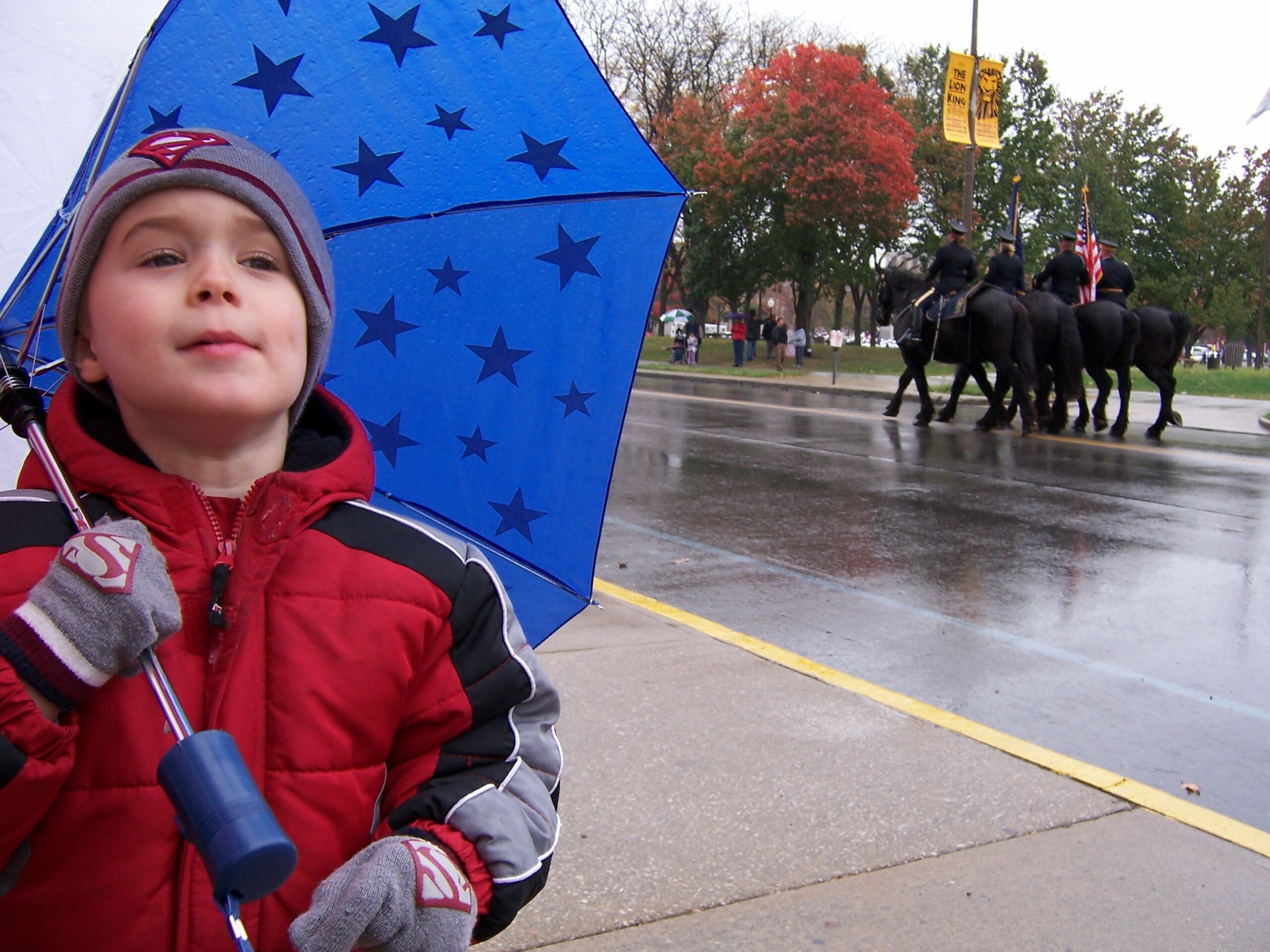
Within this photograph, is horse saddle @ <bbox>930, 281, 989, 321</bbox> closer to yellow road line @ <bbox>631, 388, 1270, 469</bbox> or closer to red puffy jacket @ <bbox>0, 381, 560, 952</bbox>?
yellow road line @ <bbox>631, 388, 1270, 469</bbox>

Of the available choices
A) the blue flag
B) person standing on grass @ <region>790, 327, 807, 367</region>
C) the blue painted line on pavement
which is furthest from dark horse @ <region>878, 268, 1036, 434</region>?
person standing on grass @ <region>790, 327, 807, 367</region>

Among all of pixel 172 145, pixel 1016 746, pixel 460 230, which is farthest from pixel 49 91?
pixel 1016 746

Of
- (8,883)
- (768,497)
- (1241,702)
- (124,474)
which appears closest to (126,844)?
(8,883)

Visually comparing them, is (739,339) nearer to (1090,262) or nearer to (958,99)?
(958,99)

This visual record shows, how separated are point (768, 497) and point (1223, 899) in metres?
7.14

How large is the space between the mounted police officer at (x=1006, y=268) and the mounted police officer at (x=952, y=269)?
261mm

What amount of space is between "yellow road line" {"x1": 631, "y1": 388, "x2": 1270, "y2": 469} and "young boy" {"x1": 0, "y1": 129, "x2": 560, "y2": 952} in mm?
9924

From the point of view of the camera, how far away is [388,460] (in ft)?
7.43

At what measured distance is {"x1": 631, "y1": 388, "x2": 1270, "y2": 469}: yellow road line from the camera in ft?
44.9

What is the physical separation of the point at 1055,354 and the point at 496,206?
15042 mm

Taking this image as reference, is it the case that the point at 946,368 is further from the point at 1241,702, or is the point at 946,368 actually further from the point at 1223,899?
the point at 1223,899

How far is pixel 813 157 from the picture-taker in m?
31.3

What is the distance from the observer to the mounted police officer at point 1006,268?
15.9 metres

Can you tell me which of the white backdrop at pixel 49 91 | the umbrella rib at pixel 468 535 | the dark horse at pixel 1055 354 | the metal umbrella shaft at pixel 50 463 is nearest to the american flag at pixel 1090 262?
the dark horse at pixel 1055 354
